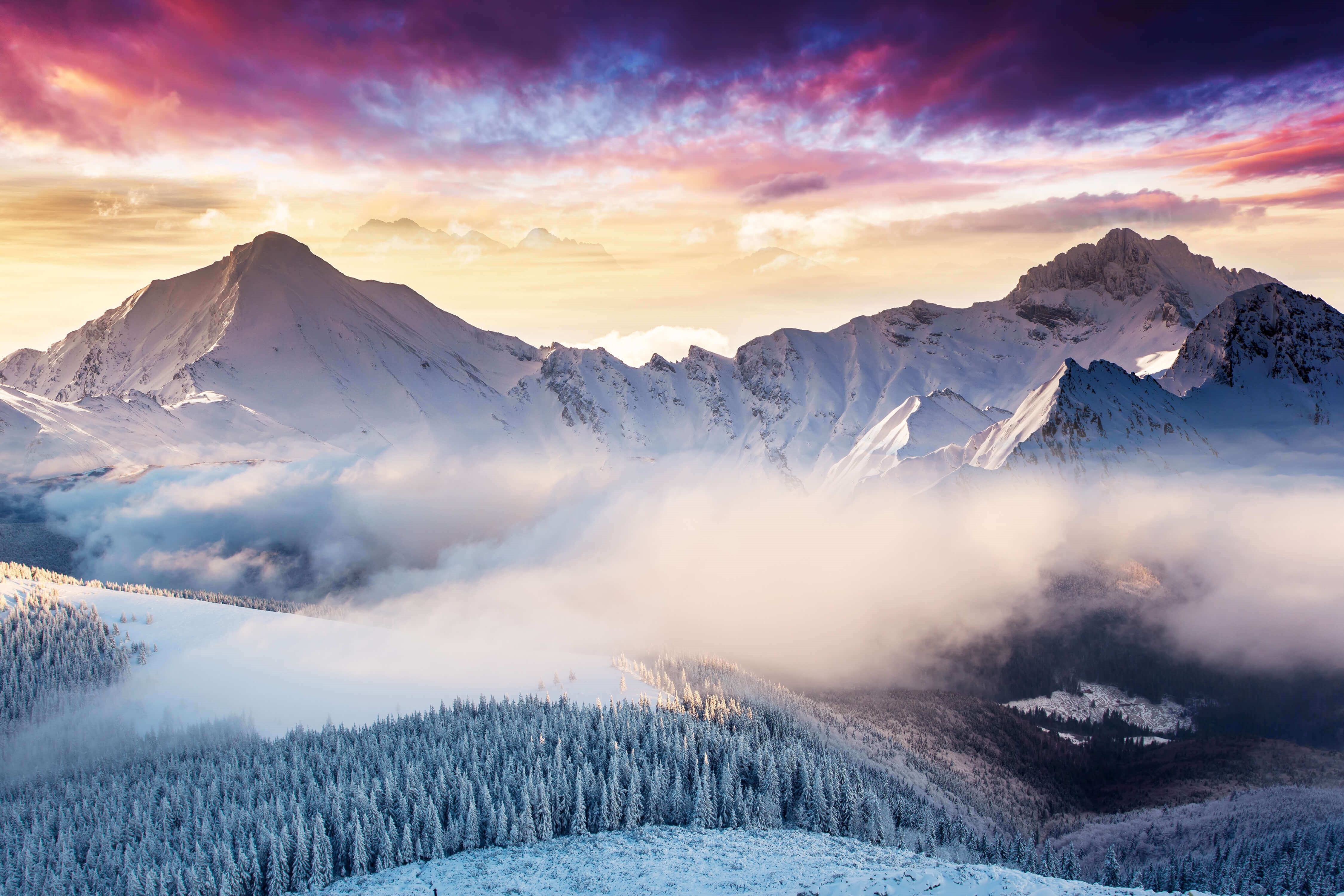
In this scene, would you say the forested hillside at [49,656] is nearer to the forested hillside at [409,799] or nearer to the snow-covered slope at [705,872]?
the forested hillside at [409,799]

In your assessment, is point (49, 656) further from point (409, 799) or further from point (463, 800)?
point (463, 800)

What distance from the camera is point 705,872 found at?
91500mm

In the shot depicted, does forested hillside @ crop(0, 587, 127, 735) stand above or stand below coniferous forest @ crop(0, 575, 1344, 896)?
above

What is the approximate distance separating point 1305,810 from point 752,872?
561 ft

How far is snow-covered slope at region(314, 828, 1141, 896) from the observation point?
75.8 meters

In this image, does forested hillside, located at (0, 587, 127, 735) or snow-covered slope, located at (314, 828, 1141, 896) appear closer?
snow-covered slope, located at (314, 828, 1141, 896)

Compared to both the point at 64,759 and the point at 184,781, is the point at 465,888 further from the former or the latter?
the point at 64,759

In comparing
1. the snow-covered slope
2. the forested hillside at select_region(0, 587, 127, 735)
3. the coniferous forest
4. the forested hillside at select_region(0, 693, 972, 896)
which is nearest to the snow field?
the forested hillside at select_region(0, 587, 127, 735)

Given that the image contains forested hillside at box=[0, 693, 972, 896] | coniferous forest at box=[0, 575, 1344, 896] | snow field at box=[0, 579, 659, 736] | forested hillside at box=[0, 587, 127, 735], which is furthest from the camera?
snow field at box=[0, 579, 659, 736]

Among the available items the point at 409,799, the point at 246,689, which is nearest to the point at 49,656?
the point at 246,689

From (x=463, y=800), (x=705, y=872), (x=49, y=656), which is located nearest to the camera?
(x=705, y=872)

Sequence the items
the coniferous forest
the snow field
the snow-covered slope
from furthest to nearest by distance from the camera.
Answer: the snow field → the coniferous forest → the snow-covered slope

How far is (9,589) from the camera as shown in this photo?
187125mm

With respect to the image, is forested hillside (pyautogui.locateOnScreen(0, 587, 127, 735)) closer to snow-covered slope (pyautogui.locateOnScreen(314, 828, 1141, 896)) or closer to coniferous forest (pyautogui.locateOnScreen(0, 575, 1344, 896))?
coniferous forest (pyautogui.locateOnScreen(0, 575, 1344, 896))
